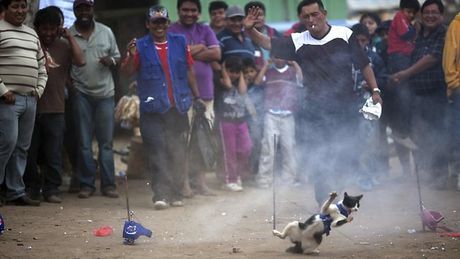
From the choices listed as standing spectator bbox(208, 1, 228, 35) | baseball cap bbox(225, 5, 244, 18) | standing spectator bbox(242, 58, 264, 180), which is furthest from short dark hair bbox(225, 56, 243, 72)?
standing spectator bbox(208, 1, 228, 35)

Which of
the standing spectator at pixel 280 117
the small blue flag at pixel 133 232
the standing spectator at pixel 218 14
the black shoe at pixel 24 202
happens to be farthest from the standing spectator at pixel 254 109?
the small blue flag at pixel 133 232

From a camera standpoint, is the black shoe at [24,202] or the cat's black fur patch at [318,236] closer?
the cat's black fur patch at [318,236]

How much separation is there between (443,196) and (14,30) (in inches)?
211

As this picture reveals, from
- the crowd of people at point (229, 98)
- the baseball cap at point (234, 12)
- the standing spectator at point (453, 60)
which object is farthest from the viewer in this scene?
the baseball cap at point (234, 12)

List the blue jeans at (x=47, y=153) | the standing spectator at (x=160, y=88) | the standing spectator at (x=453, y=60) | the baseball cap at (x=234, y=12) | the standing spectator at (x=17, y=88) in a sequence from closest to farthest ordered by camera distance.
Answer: the standing spectator at (x=17, y=88)
the standing spectator at (x=160, y=88)
the blue jeans at (x=47, y=153)
the standing spectator at (x=453, y=60)
the baseball cap at (x=234, y=12)

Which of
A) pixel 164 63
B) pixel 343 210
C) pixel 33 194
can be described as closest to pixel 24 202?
pixel 33 194

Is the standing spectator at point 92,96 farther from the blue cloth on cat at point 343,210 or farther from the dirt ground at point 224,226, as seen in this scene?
the blue cloth on cat at point 343,210

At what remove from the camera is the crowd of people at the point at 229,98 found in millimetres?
8617

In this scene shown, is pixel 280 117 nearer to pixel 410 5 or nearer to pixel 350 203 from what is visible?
pixel 410 5

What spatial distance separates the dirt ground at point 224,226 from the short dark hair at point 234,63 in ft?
5.35

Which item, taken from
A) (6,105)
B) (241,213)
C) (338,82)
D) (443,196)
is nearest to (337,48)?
(338,82)

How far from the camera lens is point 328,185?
860 cm

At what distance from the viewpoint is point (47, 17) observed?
959cm

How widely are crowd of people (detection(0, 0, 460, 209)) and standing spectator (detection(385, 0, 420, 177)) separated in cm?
2
